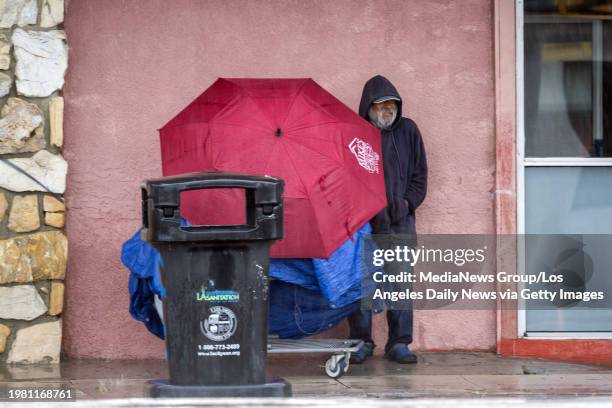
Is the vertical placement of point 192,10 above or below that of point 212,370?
above

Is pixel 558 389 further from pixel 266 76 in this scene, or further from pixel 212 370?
pixel 266 76

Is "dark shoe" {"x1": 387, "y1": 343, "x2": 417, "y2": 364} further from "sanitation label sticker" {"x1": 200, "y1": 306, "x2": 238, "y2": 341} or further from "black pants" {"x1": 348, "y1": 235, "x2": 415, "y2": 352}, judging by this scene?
"sanitation label sticker" {"x1": 200, "y1": 306, "x2": 238, "y2": 341}

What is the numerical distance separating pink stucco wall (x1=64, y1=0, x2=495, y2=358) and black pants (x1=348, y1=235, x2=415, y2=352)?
29 cm

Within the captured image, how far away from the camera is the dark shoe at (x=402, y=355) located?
331 inches

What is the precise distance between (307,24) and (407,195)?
1360 millimetres

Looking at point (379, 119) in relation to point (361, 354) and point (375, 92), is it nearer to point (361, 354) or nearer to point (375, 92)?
point (375, 92)

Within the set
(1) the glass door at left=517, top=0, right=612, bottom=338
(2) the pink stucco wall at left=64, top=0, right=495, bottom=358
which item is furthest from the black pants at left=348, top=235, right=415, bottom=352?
(1) the glass door at left=517, top=0, right=612, bottom=338

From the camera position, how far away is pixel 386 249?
8320mm

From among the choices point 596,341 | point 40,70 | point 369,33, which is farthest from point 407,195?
point 40,70

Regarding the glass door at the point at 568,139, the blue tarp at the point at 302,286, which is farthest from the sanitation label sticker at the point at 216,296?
the glass door at the point at 568,139

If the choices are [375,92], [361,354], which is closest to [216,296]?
[361,354]

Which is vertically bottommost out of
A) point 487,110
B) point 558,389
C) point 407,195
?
A: point 558,389

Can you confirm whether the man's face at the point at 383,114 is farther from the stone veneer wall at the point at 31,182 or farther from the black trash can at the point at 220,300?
the black trash can at the point at 220,300

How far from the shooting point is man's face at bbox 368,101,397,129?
8469 mm
